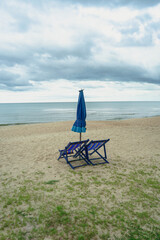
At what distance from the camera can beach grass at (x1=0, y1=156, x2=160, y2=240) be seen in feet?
9.26

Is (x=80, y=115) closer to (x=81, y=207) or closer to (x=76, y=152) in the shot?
(x=76, y=152)

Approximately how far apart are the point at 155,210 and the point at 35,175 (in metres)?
3.73

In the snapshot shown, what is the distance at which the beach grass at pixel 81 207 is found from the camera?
282 cm

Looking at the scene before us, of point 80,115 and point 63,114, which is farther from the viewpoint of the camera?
point 63,114

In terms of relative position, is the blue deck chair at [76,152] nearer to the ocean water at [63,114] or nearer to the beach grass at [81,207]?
the beach grass at [81,207]

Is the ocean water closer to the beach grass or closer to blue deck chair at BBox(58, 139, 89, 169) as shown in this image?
blue deck chair at BBox(58, 139, 89, 169)

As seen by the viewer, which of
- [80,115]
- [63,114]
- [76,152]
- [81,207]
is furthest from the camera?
[63,114]

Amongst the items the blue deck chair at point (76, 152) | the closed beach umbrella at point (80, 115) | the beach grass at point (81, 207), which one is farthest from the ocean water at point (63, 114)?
the beach grass at point (81, 207)

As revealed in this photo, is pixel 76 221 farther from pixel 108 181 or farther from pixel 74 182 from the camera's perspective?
pixel 108 181

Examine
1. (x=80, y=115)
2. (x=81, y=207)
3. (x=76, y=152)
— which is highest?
(x=80, y=115)

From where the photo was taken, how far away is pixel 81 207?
3506 mm

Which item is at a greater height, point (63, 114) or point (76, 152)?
point (63, 114)

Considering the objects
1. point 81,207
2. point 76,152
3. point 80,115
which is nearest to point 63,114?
point 76,152

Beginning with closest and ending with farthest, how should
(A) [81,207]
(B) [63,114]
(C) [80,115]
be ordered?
(A) [81,207], (C) [80,115], (B) [63,114]
